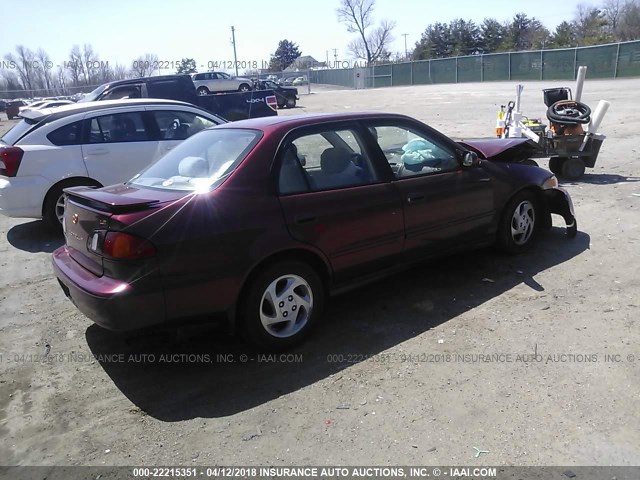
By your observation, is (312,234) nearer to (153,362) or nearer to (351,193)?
(351,193)

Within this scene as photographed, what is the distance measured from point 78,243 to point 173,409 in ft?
4.60

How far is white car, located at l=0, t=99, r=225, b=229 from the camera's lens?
6742mm

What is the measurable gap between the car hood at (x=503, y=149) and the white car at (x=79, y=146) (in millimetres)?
4074

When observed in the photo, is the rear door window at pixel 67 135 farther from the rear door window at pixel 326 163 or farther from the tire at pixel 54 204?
the rear door window at pixel 326 163

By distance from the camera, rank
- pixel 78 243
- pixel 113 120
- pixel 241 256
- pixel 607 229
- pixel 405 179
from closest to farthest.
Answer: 1. pixel 241 256
2. pixel 78 243
3. pixel 405 179
4. pixel 607 229
5. pixel 113 120

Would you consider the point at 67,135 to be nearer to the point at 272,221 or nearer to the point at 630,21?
the point at 272,221

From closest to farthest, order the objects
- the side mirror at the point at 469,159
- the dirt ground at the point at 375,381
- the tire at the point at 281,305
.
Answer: the dirt ground at the point at 375,381
the tire at the point at 281,305
the side mirror at the point at 469,159

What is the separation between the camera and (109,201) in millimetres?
3510

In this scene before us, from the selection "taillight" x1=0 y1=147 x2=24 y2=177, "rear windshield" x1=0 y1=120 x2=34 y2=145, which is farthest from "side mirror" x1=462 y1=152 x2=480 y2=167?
"rear windshield" x1=0 y1=120 x2=34 y2=145

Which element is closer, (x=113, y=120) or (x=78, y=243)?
(x=78, y=243)

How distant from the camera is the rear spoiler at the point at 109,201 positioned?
11.1 ft

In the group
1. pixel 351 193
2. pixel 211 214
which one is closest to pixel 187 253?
pixel 211 214

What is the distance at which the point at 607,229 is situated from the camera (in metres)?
6.24

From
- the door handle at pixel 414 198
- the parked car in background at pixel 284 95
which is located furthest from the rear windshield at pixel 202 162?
the parked car in background at pixel 284 95
